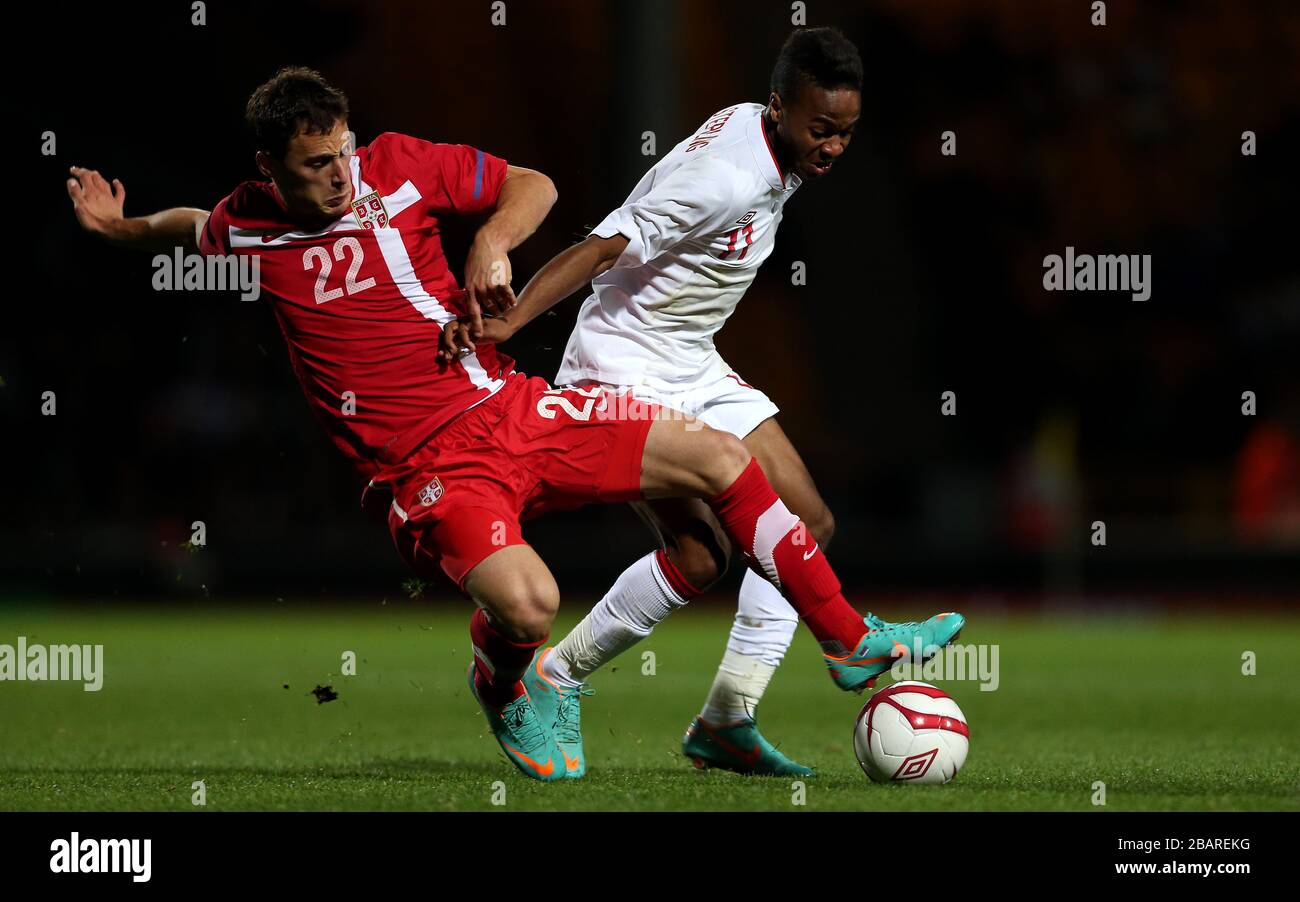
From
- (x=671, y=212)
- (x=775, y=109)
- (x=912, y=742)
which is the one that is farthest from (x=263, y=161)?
(x=912, y=742)

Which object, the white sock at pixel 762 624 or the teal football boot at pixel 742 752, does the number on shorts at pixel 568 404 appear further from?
the teal football boot at pixel 742 752

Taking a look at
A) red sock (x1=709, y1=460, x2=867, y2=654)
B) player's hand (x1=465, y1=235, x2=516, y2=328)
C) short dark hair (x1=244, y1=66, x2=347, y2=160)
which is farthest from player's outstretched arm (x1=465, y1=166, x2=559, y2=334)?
red sock (x1=709, y1=460, x2=867, y2=654)

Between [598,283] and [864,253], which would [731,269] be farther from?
[864,253]

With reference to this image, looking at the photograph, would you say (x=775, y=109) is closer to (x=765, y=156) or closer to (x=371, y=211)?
(x=765, y=156)

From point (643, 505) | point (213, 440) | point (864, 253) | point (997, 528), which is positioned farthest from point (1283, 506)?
point (643, 505)

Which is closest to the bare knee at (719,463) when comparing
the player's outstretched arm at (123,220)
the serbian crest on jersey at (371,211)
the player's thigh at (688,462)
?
the player's thigh at (688,462)

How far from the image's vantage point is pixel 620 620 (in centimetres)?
614

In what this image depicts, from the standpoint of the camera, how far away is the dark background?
14469mm

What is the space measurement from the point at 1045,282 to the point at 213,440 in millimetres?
8119

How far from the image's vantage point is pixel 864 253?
20.0 metres

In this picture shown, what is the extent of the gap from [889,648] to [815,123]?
5.57ft

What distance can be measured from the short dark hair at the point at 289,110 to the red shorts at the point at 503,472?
1002 millimetres

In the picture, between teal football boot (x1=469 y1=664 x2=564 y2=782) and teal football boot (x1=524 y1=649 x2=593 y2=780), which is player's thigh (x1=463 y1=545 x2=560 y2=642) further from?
teal football boot (x1=524 y1=649 x2=593 y2=780)

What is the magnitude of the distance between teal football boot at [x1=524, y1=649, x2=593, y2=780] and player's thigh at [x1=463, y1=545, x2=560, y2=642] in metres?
0.58
